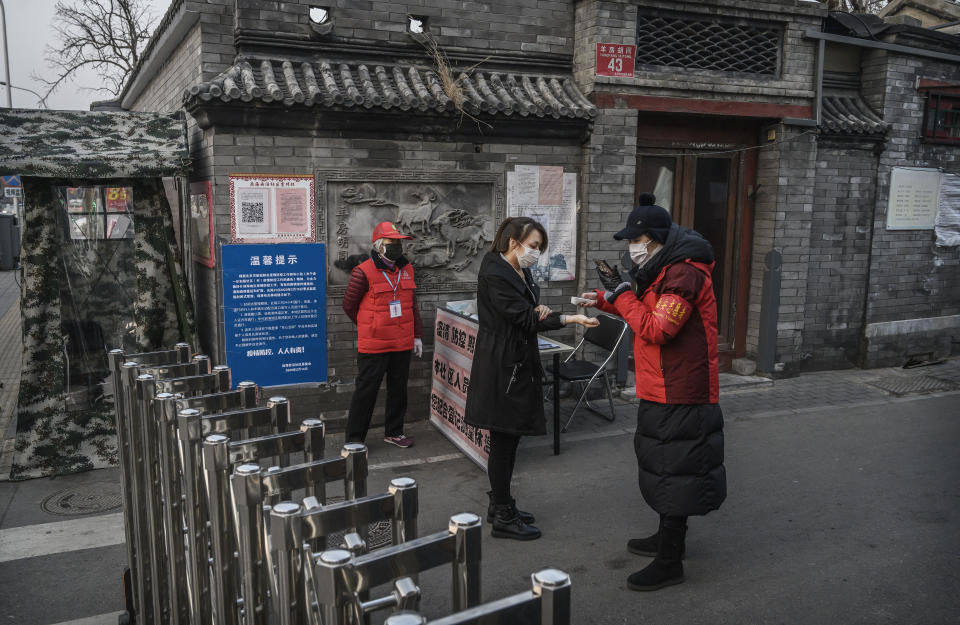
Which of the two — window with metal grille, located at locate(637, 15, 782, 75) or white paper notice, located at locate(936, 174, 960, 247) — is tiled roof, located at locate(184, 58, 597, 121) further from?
white paper notice, located at locate(936, 174, 960, 247)

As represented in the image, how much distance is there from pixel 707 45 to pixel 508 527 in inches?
229

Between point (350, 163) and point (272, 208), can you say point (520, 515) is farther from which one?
point (350, 163)

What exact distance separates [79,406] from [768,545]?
5.41 metres

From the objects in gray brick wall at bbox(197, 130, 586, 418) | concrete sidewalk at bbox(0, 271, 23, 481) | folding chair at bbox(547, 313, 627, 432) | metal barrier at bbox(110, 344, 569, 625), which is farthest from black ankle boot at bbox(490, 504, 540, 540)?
concrete sidewalk at bbox(0, 271, 23, 481)

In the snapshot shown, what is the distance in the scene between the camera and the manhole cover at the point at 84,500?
5.17m

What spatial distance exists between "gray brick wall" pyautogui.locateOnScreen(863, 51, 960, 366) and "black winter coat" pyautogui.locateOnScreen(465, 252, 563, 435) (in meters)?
6.59

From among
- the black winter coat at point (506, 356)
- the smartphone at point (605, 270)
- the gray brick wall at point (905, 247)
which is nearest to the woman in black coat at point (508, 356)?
the black winter coat at point (506, 356)

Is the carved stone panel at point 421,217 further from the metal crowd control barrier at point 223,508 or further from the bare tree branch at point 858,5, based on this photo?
the bare tree branch at point 858,5

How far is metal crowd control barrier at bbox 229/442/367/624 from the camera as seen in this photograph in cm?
190

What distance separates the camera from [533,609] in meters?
1.55

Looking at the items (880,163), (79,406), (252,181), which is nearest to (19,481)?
(79,406)

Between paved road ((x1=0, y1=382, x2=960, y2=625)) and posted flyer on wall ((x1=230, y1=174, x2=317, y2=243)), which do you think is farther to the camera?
posted flyer on wall ((x1=230, y1=174, x2=317, y2=243))

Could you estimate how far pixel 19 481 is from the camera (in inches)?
223

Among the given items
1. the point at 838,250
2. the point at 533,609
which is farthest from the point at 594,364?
the point at 533,609
